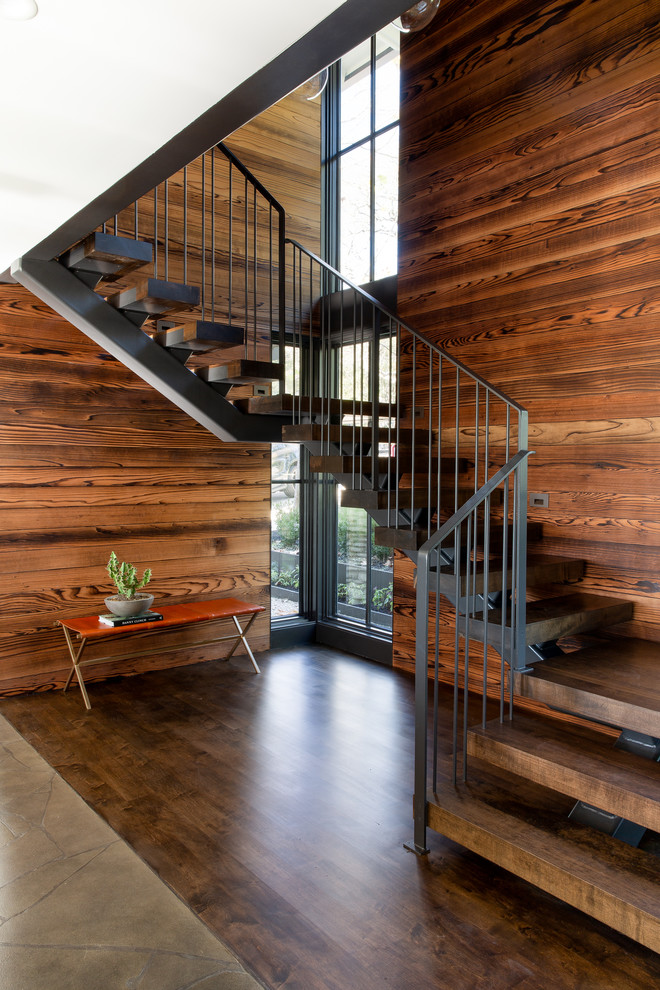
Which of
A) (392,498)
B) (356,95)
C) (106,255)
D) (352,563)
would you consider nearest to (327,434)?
(392,498)

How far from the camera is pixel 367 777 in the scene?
10.3 ft

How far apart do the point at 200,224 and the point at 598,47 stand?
8.94 feet

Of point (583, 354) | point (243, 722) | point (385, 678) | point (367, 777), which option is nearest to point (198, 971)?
point (367, 777)

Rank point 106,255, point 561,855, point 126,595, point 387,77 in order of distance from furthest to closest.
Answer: point 387,77 → point 126,595 → point 106,255 → point 561,855

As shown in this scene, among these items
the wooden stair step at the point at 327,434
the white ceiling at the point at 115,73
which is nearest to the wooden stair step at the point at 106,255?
the white ceiling at the point at 115,73

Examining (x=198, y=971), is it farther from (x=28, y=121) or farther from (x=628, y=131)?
(x=628, y=131)

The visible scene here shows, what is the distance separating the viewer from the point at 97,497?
4.56m

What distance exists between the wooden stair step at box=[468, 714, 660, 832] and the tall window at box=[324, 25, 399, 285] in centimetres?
365

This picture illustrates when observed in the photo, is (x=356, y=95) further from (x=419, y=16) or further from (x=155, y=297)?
(x=155, y=297)

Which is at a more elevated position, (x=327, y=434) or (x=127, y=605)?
(x=327, y=434)

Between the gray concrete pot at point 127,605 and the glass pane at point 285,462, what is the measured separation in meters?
1.61

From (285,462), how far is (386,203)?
2.13 meters

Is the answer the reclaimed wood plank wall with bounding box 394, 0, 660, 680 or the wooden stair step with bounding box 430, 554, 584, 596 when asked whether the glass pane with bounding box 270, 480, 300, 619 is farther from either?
the wooden stair step with bounding box 430, 554, 584, 596

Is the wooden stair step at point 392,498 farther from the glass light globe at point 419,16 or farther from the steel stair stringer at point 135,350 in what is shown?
the glass light globe at point 419,16
